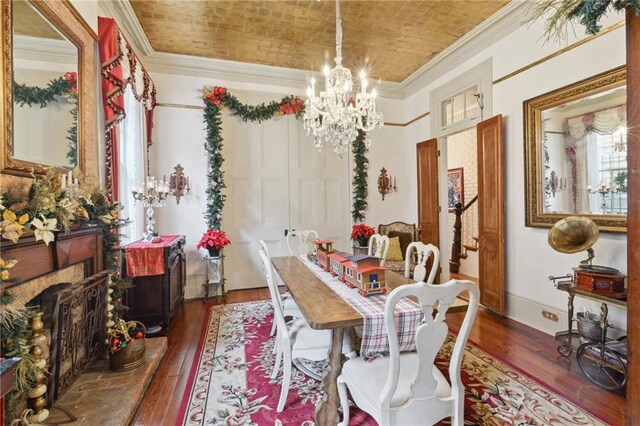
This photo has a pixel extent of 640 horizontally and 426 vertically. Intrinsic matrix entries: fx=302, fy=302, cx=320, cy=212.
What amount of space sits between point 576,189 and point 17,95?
14.0 ft

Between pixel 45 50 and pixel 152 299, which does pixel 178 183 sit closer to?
pixel 152 299

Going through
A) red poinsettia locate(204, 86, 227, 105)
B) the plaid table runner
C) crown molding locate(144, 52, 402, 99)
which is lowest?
the plaid table runner

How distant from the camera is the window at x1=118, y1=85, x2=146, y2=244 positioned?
337 cm

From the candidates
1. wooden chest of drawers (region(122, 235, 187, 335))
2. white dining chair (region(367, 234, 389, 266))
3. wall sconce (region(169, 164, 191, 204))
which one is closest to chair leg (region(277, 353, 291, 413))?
white dining chair (region(367, 234, 389, 266))

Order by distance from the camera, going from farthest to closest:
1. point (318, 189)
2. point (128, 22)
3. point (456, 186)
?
point (456, 186), point (318, 189), point (128, 22)

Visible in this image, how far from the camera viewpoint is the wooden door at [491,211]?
3.53 meters

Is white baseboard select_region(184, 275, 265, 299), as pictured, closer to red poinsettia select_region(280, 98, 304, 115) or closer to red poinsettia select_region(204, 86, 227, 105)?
red poinsettia select_region(204, 86, 227, 105)

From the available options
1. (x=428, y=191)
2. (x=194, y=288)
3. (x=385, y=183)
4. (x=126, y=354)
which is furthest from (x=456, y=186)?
(x=126, y=354)

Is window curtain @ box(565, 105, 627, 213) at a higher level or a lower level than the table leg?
higher

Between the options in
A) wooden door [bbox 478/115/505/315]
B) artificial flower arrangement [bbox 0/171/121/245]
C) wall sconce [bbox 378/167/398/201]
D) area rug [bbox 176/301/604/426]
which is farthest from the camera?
wall sconce [bbox 378/167/398/201]

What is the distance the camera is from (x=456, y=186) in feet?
20.7

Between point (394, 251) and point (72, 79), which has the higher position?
point (72, 79)

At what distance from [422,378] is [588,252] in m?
2.23

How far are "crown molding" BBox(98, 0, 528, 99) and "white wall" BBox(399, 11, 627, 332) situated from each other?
17 centimetres
